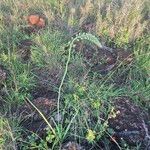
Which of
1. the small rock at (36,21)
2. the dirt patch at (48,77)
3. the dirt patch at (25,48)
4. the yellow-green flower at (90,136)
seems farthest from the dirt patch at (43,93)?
the small rock at (36,21)

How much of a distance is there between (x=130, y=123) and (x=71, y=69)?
2.72ft

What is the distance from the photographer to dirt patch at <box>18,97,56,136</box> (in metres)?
2.97

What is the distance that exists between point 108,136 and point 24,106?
0.81m

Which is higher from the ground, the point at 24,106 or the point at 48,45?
the point at 48,45

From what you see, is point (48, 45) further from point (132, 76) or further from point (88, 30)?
point (132, 76)

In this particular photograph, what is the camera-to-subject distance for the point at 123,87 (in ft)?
11.3

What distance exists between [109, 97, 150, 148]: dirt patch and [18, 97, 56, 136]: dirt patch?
540 millimetres

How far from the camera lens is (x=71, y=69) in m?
3.51

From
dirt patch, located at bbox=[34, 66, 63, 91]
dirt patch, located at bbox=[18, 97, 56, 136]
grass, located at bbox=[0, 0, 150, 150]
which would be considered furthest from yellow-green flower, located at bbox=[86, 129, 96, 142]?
dirt patch, located at bbox=[34, 66, 63, 91]

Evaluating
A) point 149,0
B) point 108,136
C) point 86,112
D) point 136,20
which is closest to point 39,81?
point 86,112

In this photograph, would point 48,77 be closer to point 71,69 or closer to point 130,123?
point 71,69

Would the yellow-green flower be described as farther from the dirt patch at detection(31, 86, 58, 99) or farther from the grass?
the dirt patch at detection(31, 86, 58, 99)

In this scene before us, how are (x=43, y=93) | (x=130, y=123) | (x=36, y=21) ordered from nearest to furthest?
(x=130, y=123), (x=43, y=93), (x=36, y=21)

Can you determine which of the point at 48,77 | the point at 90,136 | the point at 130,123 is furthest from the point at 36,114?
the point at 130,123
